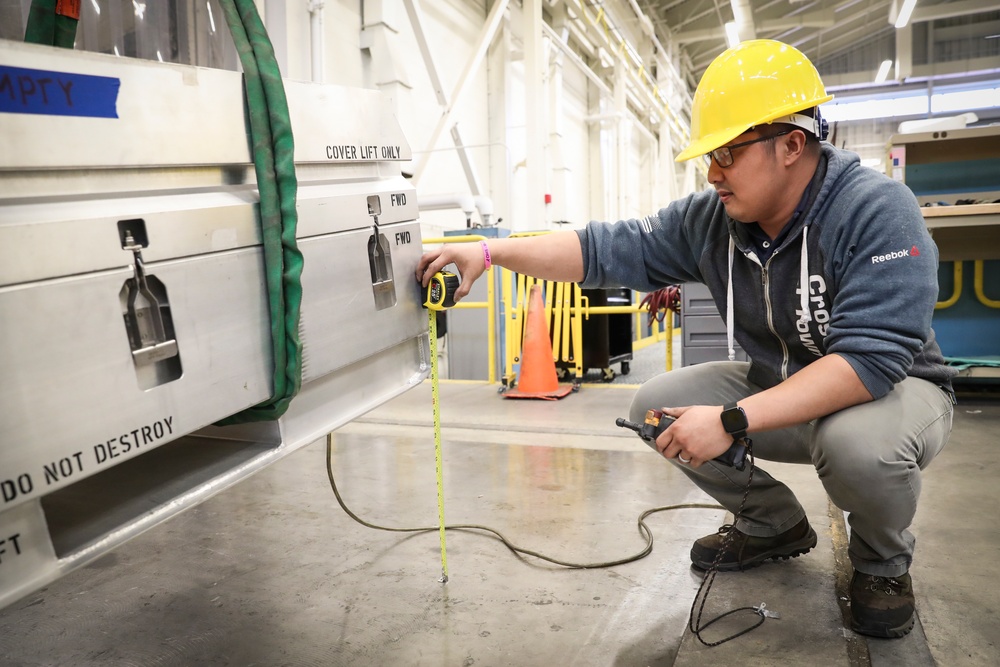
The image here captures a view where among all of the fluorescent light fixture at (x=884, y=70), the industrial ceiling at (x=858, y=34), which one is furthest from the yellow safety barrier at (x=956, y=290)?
the fluorescent light fixture at (x=884, y=70)

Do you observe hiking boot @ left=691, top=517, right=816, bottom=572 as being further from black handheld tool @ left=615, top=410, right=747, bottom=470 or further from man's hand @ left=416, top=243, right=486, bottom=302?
man's hand @ left=416, top=243, right=486, bottom=302

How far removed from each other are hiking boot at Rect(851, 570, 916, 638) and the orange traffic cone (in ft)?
9.35

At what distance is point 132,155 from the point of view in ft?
2.70

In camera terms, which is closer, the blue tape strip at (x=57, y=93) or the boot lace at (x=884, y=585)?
the blue tape strip at (x=57, y=93)

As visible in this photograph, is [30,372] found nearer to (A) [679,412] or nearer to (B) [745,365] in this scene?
(A) [679,412]

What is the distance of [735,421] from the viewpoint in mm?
1244

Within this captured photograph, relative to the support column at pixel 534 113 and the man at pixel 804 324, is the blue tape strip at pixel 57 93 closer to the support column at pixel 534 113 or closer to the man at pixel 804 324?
the man at pixel 804 324

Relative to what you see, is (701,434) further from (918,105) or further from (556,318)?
(918,105)

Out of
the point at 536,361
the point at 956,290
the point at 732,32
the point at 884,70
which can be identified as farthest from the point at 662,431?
the point at 884,70

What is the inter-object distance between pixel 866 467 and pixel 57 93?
137 centimetres

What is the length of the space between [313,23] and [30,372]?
14.1 feet

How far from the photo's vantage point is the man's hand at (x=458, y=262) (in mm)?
1391

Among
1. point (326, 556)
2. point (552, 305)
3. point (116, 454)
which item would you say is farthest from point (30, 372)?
point (552, 305)

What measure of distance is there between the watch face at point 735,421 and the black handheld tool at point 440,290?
588 mm
